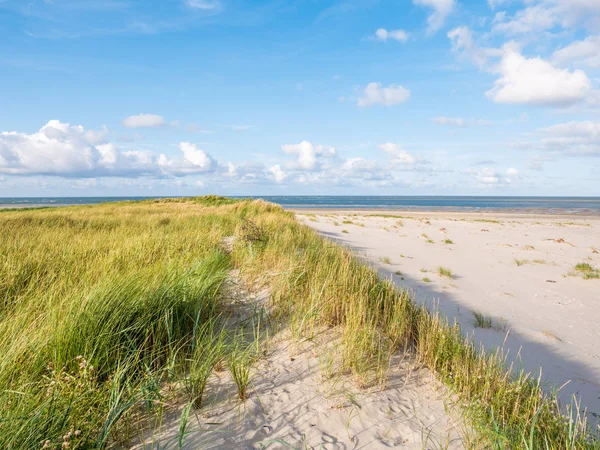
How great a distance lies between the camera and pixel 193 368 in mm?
2428

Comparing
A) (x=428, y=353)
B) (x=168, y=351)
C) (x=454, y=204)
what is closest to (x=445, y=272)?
(x=428, y=353)

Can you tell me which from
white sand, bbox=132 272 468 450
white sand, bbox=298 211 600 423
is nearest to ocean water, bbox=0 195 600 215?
white sand, bbox=298 211 600 423

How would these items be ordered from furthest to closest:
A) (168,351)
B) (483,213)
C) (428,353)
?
1. (483,213)
2. (428,353)
3. (168,351)

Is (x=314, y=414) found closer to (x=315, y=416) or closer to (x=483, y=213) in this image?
(x=315, y=416)

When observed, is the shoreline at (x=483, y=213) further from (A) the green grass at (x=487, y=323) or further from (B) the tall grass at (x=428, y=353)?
(B) the tall grass at (x=428, y=353)

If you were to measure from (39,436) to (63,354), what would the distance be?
847mm

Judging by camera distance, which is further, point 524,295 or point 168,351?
point 524,295

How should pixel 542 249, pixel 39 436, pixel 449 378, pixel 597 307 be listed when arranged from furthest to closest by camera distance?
pixel 542 249 → pixel 597 307 → pixel 449 378 → pixel 39 436

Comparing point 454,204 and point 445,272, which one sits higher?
point 445,272

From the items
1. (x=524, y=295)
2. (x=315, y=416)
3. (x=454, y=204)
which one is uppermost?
(x=315, y=416)

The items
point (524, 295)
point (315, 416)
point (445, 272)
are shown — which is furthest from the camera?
point (445, 272)

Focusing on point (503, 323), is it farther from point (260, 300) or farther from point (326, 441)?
point (326, 441)

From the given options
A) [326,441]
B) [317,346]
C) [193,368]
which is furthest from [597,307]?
[193,368]

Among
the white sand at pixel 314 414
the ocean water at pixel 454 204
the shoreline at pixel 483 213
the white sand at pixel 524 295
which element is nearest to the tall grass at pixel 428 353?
the white sand at pixel 314 414
